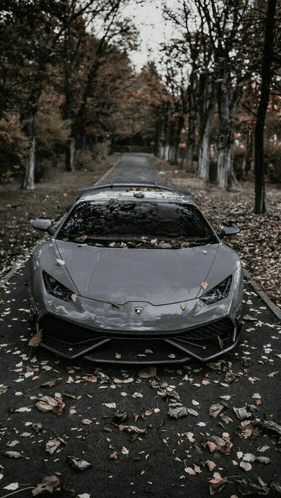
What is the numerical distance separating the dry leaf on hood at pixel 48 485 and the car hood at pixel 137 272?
5.09 feet

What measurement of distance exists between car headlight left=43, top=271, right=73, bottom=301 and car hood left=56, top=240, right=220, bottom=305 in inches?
4.6

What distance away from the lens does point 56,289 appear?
418 cm

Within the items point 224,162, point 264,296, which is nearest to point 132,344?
point 264,296

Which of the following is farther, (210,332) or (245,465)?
(210,332)

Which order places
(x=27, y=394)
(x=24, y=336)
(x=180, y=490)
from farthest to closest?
(x=24, y=336)
(x=27, y=394)
(x=180, y=490)

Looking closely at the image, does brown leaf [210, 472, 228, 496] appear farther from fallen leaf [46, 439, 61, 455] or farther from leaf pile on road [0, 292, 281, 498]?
fallen leaf [46, 439, 61, 455]

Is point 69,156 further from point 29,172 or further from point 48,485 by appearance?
point 48,485

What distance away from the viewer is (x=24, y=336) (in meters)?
4.76

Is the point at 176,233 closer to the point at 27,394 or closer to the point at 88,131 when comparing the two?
the point at 27,394

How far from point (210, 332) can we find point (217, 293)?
0.39 m

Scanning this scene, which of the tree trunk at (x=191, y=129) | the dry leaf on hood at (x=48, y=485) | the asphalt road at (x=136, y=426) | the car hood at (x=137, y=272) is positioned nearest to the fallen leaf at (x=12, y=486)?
the asphalt road at (x=136, y=426)

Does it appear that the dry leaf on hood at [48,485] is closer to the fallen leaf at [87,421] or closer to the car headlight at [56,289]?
the fallen leaf at [87,421]

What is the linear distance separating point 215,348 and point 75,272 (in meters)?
1.51

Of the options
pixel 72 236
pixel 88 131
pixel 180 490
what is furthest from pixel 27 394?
pixel 88 131
